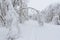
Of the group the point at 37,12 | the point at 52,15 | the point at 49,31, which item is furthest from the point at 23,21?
the point at 52,15

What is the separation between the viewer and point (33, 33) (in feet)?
4.72

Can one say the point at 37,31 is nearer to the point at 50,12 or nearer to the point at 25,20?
the point at 25,20

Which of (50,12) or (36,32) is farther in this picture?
(50,12)

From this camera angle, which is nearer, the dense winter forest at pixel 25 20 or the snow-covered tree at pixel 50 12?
the dense winter forest at pixel 25 20

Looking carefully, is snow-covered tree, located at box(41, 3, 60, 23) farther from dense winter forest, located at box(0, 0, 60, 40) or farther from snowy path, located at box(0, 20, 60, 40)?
snowy path, located at box(0, 20, 60, 40)

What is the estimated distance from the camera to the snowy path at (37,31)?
54.0 inches

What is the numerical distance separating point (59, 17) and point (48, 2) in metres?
0.25

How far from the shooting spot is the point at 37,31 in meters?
1.46

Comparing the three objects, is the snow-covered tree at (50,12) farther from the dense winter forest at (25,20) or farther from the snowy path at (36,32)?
the snowy path at (36,32)

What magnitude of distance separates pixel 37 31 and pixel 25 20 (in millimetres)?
201

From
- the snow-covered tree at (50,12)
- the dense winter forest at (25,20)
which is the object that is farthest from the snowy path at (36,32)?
the snow-covered tree at (50,12)

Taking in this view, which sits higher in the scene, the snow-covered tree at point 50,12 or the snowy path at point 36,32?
the snow-covered tree at point 50,12

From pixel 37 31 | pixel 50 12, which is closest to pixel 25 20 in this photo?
pixel 37 31

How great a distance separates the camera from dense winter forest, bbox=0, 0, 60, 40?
1288 millimetres
